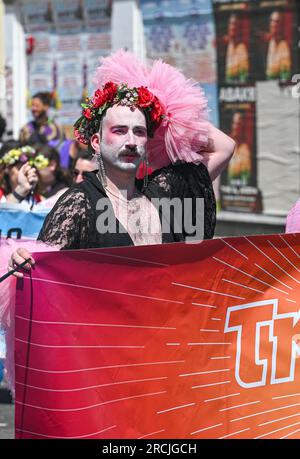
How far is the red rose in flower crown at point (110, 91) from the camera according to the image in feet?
15.4

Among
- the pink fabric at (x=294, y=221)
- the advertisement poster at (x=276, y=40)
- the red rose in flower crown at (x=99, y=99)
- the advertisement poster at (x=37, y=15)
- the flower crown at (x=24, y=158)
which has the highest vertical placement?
the advertisement poster at (x=37, y=15)

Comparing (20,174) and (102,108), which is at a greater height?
(102,108)

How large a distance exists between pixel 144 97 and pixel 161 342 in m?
1.00

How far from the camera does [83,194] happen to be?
4504 millimetres

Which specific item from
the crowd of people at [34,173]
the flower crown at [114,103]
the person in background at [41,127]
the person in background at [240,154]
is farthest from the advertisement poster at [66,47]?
the flower crown at [114,103]

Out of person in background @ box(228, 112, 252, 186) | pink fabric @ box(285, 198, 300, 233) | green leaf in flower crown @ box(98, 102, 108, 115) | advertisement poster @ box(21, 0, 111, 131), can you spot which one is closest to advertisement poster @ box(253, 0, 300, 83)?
person in background @ box(228, 112, 252, 186)

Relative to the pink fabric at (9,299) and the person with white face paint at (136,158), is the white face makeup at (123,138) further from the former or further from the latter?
the pink fabric at (9,299)

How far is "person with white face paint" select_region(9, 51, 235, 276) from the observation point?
14.7ft

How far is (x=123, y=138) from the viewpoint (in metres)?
4.61


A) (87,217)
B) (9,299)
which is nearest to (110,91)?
(87,217)

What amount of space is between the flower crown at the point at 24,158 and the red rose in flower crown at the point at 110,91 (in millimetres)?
3905

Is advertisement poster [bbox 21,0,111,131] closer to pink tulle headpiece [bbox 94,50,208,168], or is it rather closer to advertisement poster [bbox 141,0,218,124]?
advertisement poster [bbox 141,0,218,124]

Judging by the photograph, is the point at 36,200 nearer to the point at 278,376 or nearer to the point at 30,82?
the point at 278,376

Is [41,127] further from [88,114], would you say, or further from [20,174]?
[88,114]
